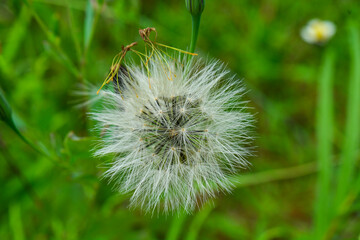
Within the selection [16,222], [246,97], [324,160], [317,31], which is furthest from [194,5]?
[317,31]

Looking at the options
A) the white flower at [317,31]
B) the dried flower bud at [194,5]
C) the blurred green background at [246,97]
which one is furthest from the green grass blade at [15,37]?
the white flower at [317,31]

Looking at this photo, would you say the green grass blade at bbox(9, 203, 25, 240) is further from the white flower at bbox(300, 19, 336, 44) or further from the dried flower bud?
the white flower at bbox(300, 19, 336, 44)

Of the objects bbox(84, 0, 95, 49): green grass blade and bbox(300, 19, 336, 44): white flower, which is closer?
bbox(84, 0, 95, 49): green grass blade

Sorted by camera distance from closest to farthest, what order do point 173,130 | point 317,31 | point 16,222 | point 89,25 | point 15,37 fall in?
point 173,130
point 89,25
point 16,222
point 15,37
point 317,31

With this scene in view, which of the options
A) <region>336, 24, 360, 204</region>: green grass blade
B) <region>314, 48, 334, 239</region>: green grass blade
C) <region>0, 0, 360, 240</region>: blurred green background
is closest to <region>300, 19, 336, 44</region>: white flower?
<region>0, 0, 360, 240</region>: blurred green background

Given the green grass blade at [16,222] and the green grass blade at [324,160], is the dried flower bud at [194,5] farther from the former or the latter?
the green grass blade at [16,222]

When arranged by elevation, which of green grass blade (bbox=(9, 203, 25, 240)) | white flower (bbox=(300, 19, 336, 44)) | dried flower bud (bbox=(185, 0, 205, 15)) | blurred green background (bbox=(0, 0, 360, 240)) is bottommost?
green grass blade (bbox=(9, 203, 25, 240))

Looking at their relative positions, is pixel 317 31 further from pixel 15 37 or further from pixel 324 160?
pixel 15 37
